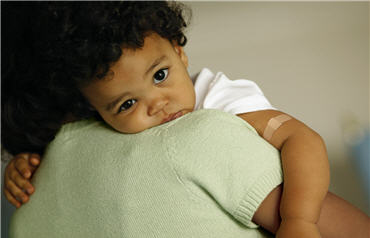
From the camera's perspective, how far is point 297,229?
65 cm

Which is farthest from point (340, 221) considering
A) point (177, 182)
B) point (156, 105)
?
point (156, 105)

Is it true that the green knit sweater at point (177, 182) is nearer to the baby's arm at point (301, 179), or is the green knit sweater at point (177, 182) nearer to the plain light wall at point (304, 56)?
the baby's arm at point (301, 179)

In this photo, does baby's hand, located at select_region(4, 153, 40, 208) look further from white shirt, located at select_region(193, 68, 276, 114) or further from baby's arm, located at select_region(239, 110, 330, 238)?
baby's arm, located at select_region(239, 110, 330, 238)

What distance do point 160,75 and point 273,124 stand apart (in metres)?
0.26

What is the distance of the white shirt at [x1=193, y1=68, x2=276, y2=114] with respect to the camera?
885 mm

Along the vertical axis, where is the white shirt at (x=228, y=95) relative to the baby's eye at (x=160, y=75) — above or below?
below

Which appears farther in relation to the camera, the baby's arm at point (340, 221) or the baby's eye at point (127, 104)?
the baby's eye at point (127, 104)

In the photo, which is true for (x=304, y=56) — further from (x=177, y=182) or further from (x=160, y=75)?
(x=177, y=182)

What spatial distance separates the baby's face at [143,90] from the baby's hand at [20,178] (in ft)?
0.69

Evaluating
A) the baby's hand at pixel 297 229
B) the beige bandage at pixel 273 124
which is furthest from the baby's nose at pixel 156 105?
the baby's hand at pixel 297 229

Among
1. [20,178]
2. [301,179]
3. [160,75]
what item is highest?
[160,75]

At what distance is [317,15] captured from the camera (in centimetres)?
162

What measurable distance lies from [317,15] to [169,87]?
3.28 feet

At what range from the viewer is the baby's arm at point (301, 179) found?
66cm
